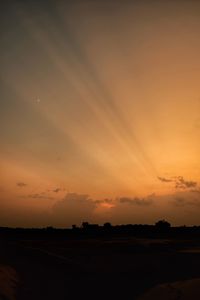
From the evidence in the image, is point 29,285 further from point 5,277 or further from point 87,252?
point 87,252

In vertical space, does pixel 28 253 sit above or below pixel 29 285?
above

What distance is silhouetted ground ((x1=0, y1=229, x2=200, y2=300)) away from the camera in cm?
2120

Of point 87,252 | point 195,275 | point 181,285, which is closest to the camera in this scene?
point 181,285

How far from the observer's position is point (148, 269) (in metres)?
28.5

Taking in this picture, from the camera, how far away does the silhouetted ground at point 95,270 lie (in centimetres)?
2120

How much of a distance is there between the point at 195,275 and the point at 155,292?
714 centimetres

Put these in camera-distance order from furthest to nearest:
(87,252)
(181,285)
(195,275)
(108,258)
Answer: (87,252) → (108,258) → (195,275) → (181,285)

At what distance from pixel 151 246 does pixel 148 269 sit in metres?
11.1

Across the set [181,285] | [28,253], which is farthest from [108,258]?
[181,285]

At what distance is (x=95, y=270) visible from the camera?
89.8 feet

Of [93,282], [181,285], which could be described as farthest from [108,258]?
[181,285]

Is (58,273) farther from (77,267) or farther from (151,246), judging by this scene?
(151,246)

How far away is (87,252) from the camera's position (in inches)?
1352

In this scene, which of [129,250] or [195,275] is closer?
[195,275]
